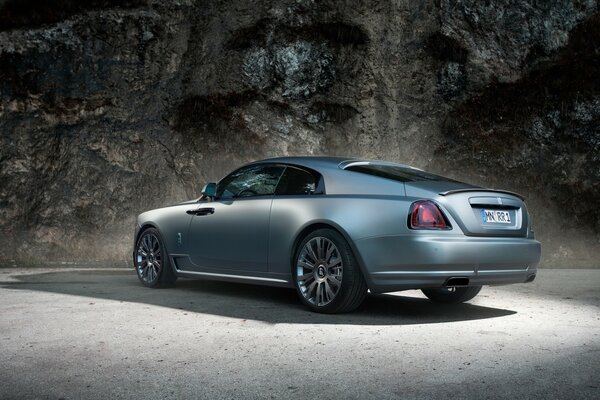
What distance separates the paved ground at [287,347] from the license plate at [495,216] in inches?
33.7

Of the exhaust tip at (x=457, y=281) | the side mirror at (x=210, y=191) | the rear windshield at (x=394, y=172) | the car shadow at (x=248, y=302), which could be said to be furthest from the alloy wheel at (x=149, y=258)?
the exhaust tip at (x=457, y=281)

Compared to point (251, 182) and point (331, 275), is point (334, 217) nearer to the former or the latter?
point (331, 275)

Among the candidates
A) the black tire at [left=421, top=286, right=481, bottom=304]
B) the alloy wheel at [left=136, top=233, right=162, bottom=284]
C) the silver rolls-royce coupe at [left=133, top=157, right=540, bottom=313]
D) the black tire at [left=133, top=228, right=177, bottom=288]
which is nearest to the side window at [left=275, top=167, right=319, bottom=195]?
the silver rolls-royce coupe at [left=133, top=157, right=540, bottom=313]

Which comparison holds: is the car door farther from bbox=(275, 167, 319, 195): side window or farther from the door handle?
bbox=(275, 167, 319, 195): side window

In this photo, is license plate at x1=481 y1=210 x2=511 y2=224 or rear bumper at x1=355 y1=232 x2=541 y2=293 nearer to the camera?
rear bumper at x1=355 y1=232 x2=541 y2=293

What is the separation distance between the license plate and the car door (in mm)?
2058

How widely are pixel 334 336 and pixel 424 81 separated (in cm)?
1106

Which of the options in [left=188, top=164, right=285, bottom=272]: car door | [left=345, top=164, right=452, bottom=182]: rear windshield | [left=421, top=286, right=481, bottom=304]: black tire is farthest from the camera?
[left=421, top=286, right=481, bottom=304]: black tire

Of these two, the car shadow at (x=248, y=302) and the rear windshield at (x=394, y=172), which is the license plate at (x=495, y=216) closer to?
the rear windshield at (x=394, y=172)

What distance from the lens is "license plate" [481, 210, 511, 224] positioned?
21.1 feet

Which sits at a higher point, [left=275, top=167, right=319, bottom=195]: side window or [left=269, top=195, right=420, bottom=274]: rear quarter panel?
[left=275, top=167, right=319, bottom=195]: side window

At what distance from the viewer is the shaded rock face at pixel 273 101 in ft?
46.0

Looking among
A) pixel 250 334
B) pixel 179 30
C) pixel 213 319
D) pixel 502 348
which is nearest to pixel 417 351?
pixel 502 348

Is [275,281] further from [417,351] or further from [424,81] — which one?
[424,81]
